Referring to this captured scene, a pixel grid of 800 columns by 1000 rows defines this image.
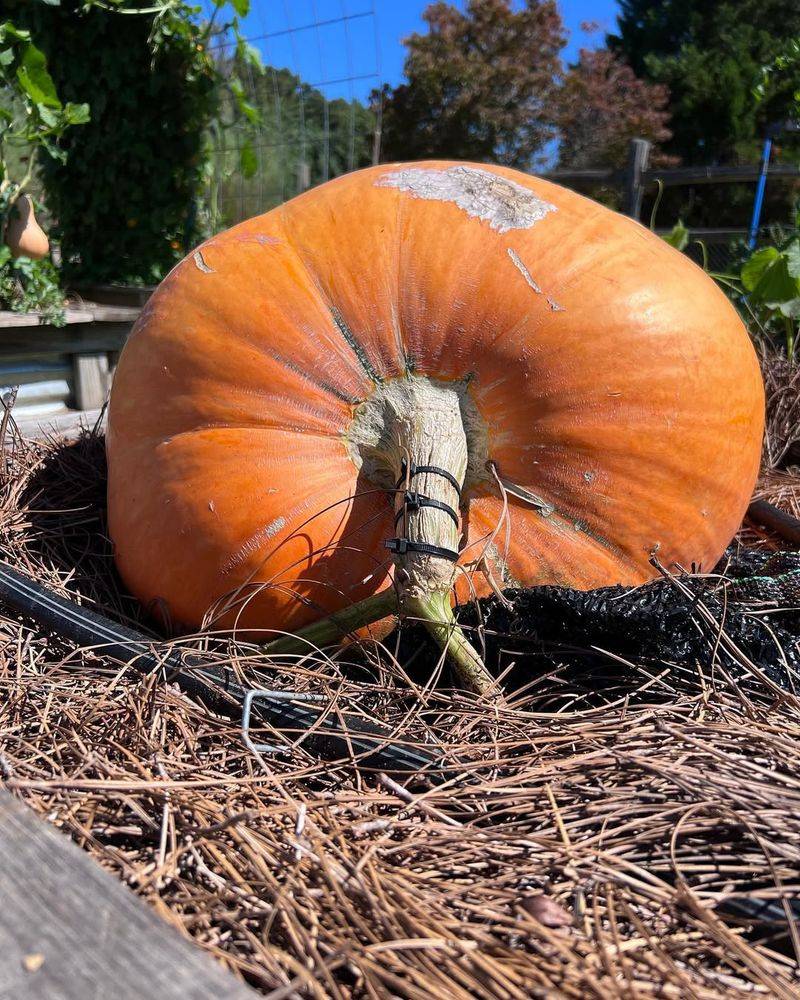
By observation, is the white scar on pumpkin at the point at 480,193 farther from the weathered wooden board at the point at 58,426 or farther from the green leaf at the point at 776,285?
the green leaf at the point at 776,285

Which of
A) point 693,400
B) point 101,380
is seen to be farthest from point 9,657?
point 101,380

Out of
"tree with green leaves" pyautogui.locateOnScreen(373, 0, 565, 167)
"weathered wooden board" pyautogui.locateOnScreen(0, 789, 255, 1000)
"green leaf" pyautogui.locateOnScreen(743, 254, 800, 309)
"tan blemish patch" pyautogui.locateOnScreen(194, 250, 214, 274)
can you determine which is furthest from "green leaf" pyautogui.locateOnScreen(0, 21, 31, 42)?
"tree with green leaves" pyautogui.locateOnScreen(373, 0, 565, 167)

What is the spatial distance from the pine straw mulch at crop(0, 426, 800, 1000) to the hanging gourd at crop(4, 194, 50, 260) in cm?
309

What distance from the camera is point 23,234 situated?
3.78 metres

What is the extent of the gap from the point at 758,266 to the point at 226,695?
10.0 feet

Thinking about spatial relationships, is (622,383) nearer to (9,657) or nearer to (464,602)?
(464,602)

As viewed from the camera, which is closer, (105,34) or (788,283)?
(788,283)

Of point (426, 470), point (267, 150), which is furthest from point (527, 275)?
point (267, 150)

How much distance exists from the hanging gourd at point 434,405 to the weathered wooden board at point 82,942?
67cm

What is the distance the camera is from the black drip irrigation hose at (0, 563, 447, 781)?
1088 millimetres

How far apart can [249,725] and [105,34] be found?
162 inches

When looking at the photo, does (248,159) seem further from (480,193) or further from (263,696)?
(263,696)

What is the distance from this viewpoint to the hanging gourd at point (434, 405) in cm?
142

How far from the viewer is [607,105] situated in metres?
16.2
